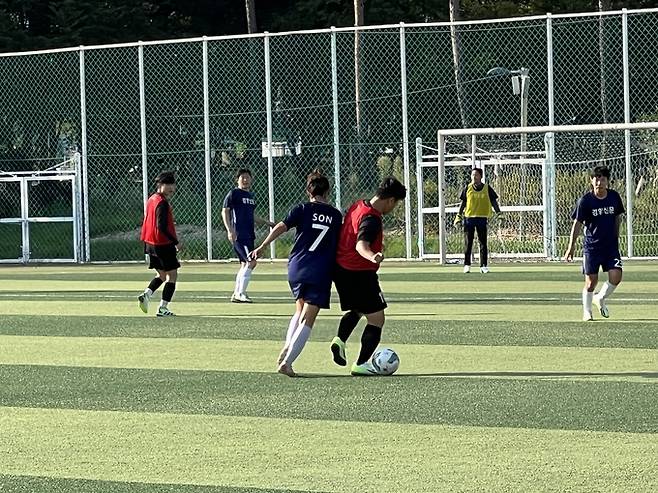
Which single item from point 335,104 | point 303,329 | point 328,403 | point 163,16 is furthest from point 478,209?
point 163,16

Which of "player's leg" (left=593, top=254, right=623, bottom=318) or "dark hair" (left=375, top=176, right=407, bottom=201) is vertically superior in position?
"dark hair" (left=375, top=176, right=407, bottom=201)

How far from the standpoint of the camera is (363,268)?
11.7m

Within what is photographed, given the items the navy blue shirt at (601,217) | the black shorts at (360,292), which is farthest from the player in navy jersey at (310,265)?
the navy blue shirt at (601,217)

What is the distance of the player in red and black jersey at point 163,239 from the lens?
1753 centimetres

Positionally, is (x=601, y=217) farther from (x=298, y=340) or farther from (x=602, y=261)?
(x=298, y=340)

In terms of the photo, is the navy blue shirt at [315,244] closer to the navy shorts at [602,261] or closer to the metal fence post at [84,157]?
the navy shorts at [602,261]

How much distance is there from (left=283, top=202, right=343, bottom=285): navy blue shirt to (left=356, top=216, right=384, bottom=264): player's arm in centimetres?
43

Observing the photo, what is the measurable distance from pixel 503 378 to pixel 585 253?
15.1 ft

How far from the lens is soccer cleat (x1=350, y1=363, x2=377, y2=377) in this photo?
468 inches

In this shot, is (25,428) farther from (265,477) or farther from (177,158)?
(177,158)

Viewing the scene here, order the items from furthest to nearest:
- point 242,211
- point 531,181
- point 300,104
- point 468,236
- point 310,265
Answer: point 300,104, point 531,181, point 468,236, point 242,211, point 310,265

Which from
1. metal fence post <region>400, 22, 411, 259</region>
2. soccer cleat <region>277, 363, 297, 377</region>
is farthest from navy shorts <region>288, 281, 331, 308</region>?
metal fence post <region>400, 22, 411, 259</region>

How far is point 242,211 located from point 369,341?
8.16 m

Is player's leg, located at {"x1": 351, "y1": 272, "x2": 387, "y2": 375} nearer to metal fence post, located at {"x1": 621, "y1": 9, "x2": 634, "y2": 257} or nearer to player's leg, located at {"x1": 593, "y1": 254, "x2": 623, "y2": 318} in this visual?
player's leg, located at {"x1": 593, "y1": 254, "x2": 623, "y2": 318}
